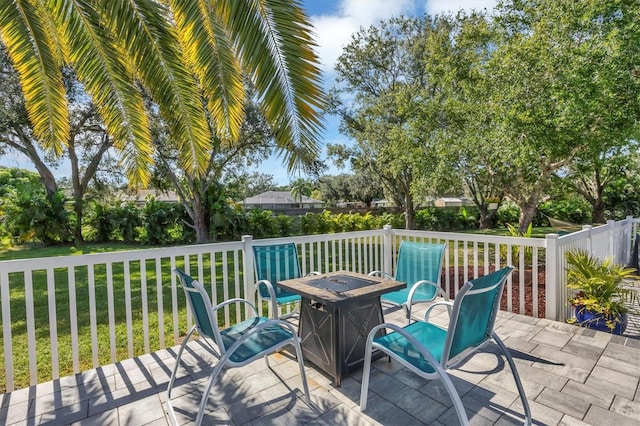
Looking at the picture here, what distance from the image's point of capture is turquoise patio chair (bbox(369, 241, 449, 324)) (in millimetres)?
3506

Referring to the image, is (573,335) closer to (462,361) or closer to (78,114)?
(462,361)

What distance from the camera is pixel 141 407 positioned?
242 cm

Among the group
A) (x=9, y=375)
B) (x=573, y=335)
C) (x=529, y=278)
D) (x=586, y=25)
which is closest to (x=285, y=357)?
(x=9, y=375)

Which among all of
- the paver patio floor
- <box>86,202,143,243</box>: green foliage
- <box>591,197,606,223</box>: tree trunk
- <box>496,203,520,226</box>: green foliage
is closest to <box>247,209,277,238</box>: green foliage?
<box>86,202,143,243</box>: green foliage

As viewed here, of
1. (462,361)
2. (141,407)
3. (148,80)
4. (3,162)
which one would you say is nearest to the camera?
(462,361)

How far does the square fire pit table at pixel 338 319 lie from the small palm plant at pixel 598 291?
224cm

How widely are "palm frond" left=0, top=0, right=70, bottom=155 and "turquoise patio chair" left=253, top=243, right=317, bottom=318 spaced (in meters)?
3.02

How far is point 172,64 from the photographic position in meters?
3.80

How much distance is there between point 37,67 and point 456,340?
5214mm

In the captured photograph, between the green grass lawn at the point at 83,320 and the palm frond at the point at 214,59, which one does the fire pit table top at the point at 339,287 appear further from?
the palm frond at the point at 214,59

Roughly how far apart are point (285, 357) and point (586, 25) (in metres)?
7.21

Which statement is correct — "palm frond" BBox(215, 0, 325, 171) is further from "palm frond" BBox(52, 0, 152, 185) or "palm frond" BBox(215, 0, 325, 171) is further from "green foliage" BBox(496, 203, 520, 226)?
"green foliage" BBox(496, 203, 520, 226)

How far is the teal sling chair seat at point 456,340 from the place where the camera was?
1864 mm

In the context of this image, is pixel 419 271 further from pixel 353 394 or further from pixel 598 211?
pixel 598 211
